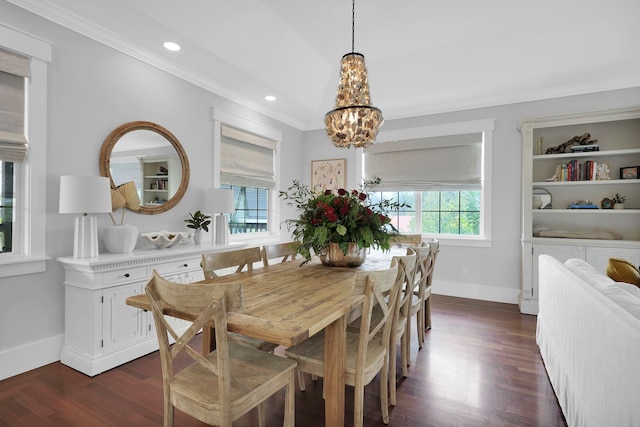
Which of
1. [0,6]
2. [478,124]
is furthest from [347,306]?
[478,124]

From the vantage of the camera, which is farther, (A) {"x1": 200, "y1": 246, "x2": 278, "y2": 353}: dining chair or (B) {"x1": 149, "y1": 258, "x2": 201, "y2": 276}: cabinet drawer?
(B) {"x1": 149, "y1": 258, "x2": 201, "y2": 276}: cabinet drawer

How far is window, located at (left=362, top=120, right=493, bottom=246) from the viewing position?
4445 mm

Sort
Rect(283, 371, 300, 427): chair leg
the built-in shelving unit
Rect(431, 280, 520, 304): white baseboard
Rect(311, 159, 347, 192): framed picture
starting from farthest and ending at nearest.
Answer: Rect(311, 159, 347, 192): framed picture, Rect(431, 280, 520, 304): white baseboard, the built-in shelving unit, Rect(283, 371, 300, 427): chair leg

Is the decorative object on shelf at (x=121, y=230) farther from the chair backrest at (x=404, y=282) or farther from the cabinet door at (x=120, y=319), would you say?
the chair backrest at (x=404, y=282)

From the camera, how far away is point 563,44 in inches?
130

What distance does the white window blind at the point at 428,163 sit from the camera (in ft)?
14.7

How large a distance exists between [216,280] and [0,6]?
238 centimetres

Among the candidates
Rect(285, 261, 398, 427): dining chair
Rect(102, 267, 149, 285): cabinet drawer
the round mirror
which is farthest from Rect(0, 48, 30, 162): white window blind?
Rect(285, 261, 398, 427): dining chair

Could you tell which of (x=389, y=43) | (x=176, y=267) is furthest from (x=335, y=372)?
(x=389, y=43)

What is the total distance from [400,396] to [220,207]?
2.45 metres

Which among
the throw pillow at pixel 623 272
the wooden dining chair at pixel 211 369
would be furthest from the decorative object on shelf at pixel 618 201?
the wooden dining chair at pixel 211 369

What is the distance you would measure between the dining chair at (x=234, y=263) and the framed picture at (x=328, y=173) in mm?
3027

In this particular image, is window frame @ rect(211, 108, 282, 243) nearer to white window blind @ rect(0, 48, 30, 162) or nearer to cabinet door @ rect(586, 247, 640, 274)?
white window blind @ rect(0, 48, 30, 162)

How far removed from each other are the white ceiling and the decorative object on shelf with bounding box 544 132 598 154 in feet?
1.95
